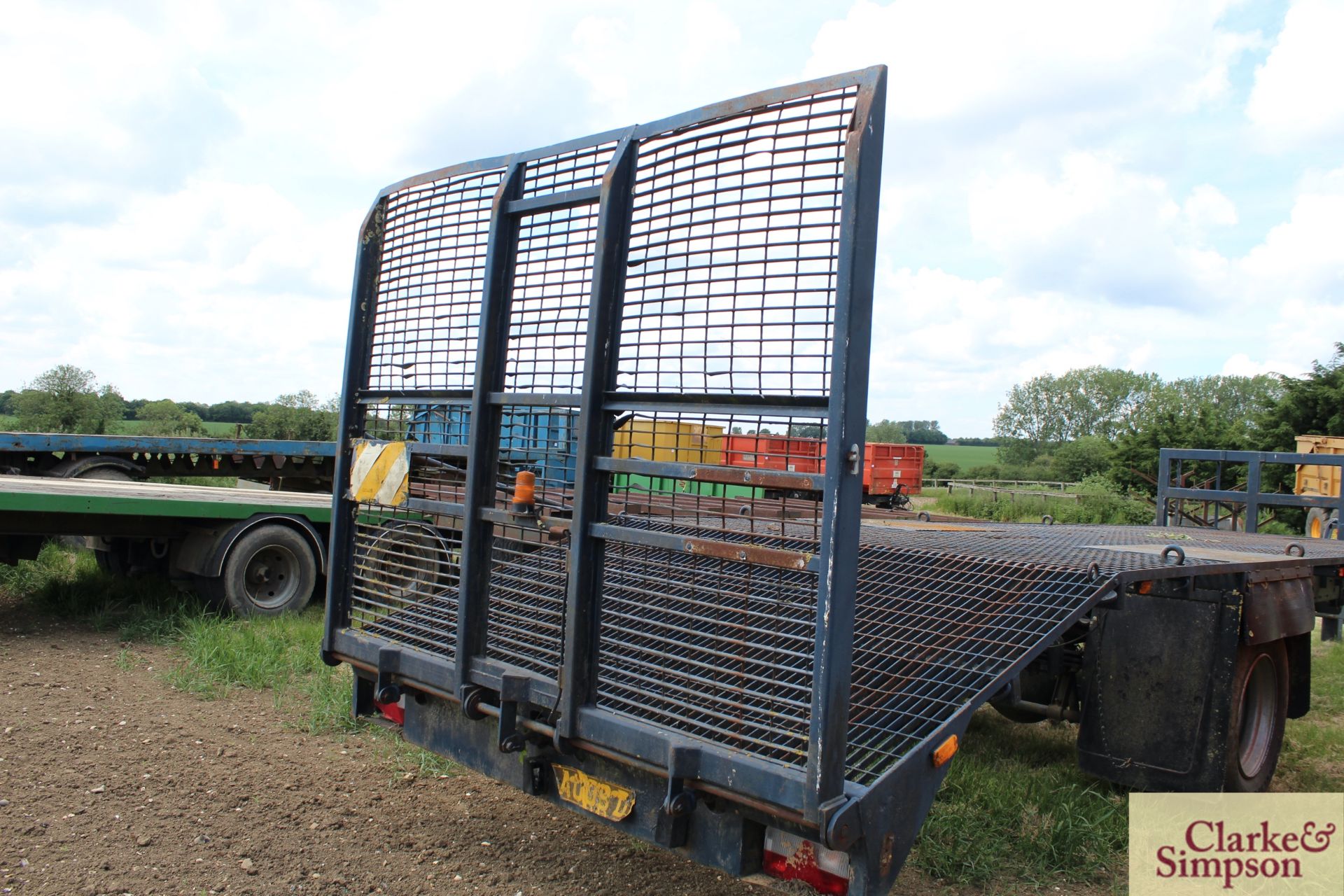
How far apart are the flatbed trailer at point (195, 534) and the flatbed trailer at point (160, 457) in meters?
3.11

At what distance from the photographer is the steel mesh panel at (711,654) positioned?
2.72m

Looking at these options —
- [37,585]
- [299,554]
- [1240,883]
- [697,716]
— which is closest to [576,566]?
[697,716]

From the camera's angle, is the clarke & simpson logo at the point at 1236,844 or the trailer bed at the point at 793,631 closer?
the trailer bed at the point at 793,631

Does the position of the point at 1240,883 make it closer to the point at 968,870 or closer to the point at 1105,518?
the point at 968,870

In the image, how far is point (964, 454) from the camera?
80.2 m

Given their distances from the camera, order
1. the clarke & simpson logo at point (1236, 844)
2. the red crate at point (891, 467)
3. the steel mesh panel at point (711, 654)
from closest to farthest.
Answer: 1. the steel mesh panel at point (711, 654)
2. the clarke & simpson logo at point (1236, 844)
3. the red crate at point (891, 467)

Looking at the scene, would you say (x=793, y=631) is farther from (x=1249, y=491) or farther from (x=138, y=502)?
(x=1249, y=491)

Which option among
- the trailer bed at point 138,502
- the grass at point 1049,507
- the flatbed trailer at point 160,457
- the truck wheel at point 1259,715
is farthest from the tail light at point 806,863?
the grass at point 1049,507

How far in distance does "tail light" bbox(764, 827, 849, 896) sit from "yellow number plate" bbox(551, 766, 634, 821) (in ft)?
1.50

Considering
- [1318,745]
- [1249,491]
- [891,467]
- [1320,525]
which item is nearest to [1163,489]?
[1249,491]

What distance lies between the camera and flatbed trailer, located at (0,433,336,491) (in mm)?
11414

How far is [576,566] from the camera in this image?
9.53 feet

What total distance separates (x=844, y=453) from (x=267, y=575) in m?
6.82

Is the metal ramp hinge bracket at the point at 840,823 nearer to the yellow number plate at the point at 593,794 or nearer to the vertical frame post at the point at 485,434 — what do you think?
the yellow number plate at the point at 593,794
